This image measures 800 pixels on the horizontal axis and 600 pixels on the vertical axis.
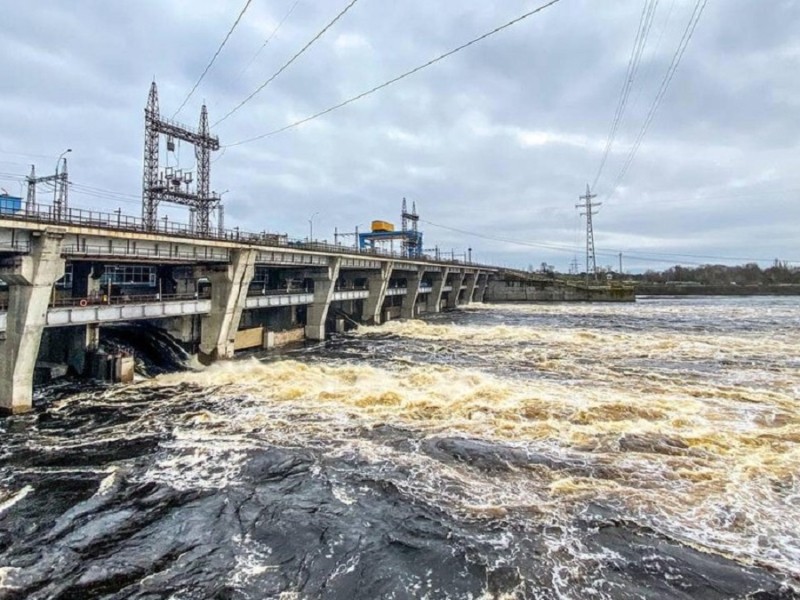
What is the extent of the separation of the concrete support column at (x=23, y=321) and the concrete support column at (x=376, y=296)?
3674 centimetres

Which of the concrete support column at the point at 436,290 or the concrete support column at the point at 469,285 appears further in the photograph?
the concrete support column at the point at 469,285

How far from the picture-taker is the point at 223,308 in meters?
30.8

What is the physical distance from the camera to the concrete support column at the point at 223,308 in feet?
101

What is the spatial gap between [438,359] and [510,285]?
269ft

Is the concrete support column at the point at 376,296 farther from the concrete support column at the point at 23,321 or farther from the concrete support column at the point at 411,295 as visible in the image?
the concrete support column at the point at 23,321

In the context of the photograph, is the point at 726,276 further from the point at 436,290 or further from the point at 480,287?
the point at 436,290

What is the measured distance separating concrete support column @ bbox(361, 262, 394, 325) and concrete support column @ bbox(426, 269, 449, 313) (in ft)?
70.9

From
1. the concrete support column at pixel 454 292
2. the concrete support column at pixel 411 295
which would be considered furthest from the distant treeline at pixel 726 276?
the concrete support column at pixel 411 295

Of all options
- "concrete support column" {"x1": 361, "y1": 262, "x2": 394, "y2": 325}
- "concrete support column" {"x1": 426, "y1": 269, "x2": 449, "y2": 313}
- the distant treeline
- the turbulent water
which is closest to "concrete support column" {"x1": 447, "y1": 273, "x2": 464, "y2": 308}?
"concrete support column" {"x1": 426, "y1": 269, "x2": 449, "y2": 313}

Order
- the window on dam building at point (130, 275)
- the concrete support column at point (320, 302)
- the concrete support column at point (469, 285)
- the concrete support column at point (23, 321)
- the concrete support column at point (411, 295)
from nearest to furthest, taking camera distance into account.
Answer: the concrete support column at point (23, 321) → the window on dam building at point (130, 275) → the concrete support column at point (320, 302) → the concrete support column at point (411, 295) → the concrete support column at point (469, 285)

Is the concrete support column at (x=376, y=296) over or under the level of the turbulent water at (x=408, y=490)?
over

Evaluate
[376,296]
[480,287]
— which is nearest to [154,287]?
[376,296]

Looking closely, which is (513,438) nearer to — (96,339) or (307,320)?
(96,339)

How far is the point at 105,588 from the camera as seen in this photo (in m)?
7.92
